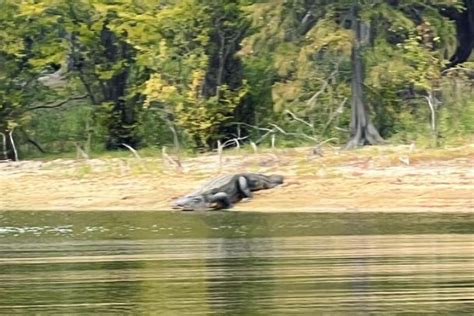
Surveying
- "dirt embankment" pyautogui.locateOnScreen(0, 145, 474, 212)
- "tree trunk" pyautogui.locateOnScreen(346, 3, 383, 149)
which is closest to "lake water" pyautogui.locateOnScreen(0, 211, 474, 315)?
"dirt embankment" pyautogui.locateOnScreen(0, 145, 474, 212)

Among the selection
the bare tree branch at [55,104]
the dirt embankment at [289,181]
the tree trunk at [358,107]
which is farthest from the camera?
the bare tree branch at [55,104]

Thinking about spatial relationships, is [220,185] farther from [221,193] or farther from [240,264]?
[240,264]

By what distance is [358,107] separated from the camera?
3284cm

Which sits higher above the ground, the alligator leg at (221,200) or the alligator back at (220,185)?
the alligator back at (220,185)

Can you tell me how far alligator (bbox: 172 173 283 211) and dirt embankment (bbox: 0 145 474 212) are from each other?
0.25 meters

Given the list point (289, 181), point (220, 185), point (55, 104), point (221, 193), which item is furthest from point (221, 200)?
point (55, 104)

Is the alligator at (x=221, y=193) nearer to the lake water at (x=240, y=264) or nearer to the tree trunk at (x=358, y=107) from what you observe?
the lake water at (x=240, y=264)

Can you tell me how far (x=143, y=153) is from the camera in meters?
34.5

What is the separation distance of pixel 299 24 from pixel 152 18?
4602 mm

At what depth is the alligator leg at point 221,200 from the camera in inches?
970

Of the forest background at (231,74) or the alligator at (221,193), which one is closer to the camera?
the alligator at (221,193)

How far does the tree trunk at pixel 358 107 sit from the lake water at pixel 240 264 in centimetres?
931

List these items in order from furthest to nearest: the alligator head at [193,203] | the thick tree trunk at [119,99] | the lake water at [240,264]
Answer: the thick tree trunk at [119,99] < the alligator head at [193,203] < the lake water at [240,264]

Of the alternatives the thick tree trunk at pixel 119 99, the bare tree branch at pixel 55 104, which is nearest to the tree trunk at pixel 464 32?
the thick tree trunk at pixel 119 99
